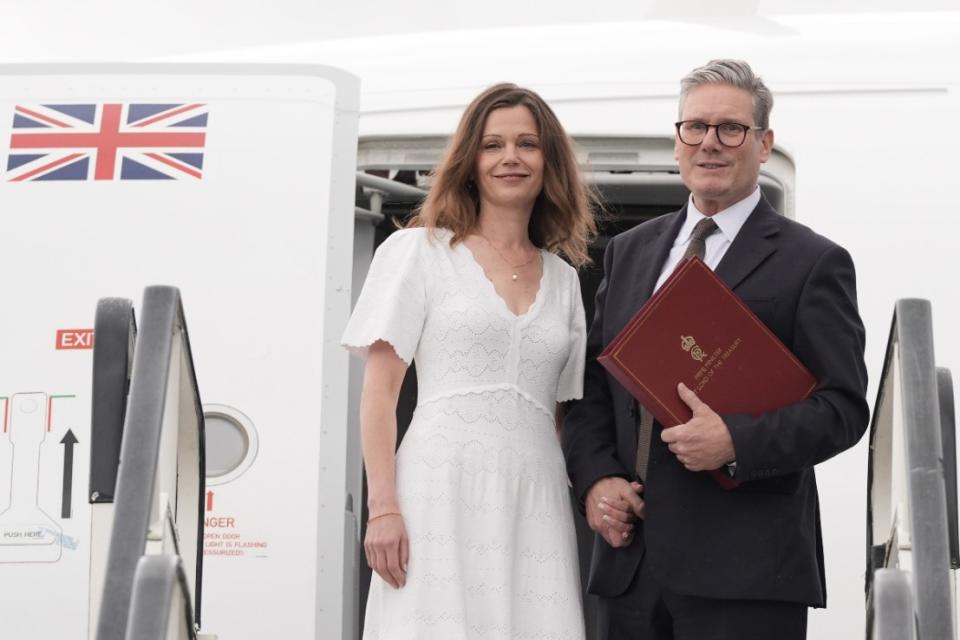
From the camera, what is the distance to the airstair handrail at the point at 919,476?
2512 millimetres

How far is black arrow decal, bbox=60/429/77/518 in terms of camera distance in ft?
13.6

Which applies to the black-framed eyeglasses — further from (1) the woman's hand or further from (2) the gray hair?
(1) the woman's hand

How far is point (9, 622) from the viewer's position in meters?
4.16

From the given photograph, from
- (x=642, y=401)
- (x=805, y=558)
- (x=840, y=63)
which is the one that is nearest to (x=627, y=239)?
(x=642, y=401)

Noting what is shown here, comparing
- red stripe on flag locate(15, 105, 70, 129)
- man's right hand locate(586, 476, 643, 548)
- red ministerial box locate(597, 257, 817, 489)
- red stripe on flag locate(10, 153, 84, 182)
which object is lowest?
man's right hand locate(586, 476, 643, 548)

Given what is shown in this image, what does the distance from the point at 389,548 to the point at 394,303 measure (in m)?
0.54

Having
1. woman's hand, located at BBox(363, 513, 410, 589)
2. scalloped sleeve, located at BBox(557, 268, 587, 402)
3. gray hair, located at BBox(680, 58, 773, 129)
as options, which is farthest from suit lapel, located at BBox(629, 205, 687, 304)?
woman's hand, located at BBox(363, 513, 410, 589)

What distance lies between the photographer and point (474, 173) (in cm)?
338

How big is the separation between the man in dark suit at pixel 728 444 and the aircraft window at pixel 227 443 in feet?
3.97

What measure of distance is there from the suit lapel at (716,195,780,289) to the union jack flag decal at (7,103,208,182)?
6.15 ft

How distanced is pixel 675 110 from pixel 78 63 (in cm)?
192

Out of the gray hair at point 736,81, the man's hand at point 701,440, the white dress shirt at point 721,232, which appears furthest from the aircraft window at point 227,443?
the gray hair at point 736,81

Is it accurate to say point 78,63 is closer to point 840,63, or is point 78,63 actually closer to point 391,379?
point 391,379

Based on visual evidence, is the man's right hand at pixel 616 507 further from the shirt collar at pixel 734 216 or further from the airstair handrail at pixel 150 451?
the airstair handrail at pixel 150 451
